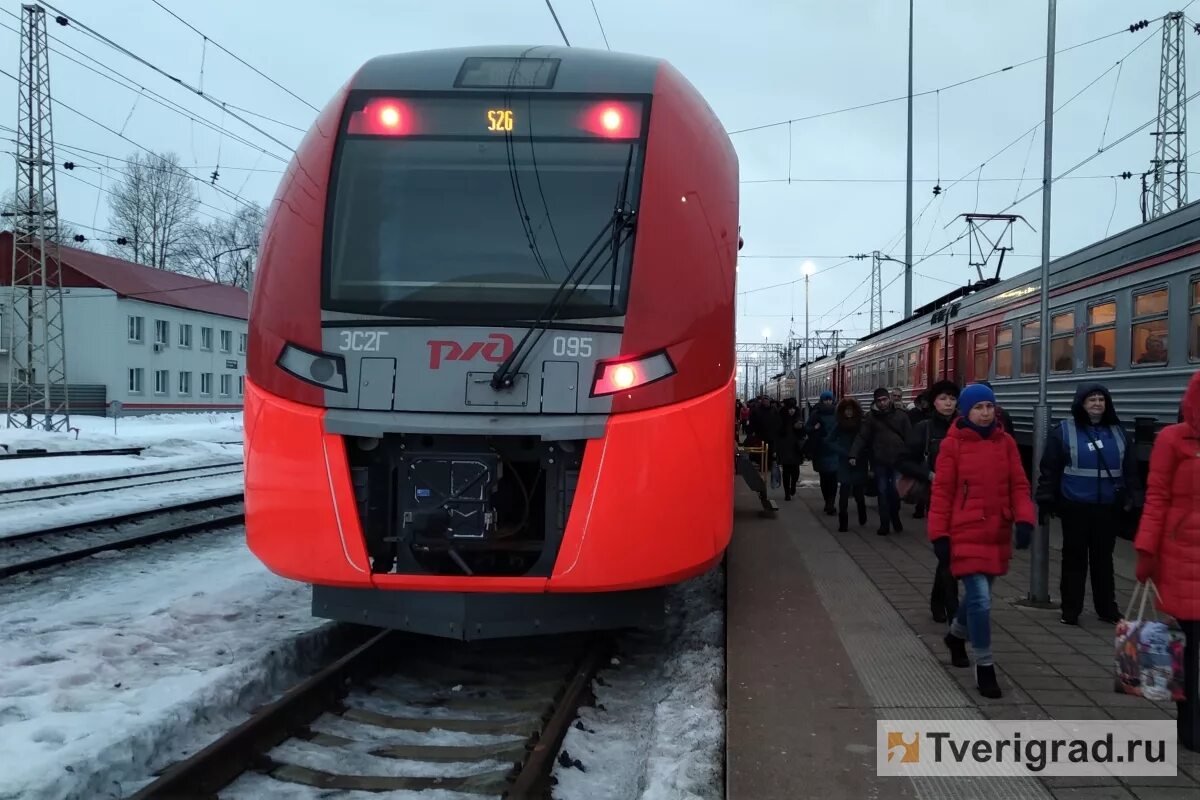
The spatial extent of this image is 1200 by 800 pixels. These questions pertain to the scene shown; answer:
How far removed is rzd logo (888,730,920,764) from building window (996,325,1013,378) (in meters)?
10.3

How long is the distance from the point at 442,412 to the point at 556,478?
624 millimetres

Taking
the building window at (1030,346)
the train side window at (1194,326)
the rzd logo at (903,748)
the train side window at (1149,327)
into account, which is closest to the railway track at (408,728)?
the rzd logo at (903,748)

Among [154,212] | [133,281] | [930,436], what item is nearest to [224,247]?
[154,212]

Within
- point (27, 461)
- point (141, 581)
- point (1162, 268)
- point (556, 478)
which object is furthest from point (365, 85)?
point (27, 461)

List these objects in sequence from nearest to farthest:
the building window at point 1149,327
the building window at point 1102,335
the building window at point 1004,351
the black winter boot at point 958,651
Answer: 1. the black winter boot at point 958,651
2. the building window at point 1149,327
3. the building window at point 1102,335
4. the building window at point 1004,351

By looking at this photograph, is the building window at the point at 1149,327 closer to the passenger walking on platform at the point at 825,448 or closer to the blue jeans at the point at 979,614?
the passenger walking on platform at the point at 825,448

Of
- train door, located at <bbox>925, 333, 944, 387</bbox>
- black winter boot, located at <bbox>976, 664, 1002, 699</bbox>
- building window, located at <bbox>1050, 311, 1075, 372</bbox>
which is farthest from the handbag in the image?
train door, located at <bbox>925, 333, 944, 387</bbox>

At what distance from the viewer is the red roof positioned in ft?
130

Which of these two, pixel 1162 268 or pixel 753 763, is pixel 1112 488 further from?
pixel 1162 268

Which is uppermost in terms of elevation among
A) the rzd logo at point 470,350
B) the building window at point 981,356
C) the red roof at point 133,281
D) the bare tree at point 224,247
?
the bare tree at point 224,247

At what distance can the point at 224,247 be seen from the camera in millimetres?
67125

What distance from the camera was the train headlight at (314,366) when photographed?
4.65m

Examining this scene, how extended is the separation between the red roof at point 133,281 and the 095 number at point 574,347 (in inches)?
1388

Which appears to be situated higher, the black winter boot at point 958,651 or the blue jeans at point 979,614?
the blue jeans at point 979,614
